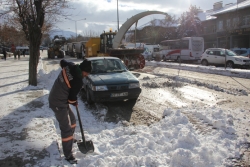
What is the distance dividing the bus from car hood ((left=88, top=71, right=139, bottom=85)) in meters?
19.8

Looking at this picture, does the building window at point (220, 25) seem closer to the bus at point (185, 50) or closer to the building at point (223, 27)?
the building at point (223, 27)

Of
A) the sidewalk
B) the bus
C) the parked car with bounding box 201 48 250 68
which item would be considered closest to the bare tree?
the sidewalk

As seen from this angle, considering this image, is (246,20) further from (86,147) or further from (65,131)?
(65,131)

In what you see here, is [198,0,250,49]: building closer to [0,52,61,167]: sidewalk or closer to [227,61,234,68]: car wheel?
[227,61,234,68]: car wheel

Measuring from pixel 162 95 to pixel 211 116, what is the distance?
3110 millimetres

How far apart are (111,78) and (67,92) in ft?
11.3

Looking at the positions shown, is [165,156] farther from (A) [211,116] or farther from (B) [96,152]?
(A) [211,116]

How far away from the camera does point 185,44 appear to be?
1092 inches

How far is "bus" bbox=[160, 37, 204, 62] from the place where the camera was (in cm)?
2691

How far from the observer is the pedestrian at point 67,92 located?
3664 mm

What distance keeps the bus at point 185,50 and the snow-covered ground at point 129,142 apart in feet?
70.6

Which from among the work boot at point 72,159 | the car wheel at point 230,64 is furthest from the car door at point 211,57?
the work boot at point 72,159

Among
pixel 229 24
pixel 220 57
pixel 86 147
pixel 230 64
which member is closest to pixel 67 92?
pixel 86 147

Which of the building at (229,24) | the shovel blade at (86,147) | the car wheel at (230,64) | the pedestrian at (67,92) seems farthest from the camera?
the building at (229,24)
